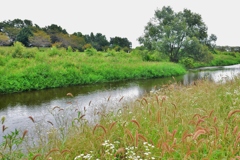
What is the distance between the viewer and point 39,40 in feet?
153

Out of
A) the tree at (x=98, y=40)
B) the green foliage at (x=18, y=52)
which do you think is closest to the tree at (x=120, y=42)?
the tree at (x=98, y=40)

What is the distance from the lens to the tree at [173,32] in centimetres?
3344

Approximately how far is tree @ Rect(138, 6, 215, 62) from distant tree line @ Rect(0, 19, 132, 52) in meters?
17.3

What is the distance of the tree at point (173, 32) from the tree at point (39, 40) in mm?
21217

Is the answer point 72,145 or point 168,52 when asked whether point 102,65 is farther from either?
point 72,145

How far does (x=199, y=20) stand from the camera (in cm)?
4022

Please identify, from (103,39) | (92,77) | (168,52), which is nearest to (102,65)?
(92,77)

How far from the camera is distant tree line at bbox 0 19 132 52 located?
145ft

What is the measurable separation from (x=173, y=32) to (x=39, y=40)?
1089 inches

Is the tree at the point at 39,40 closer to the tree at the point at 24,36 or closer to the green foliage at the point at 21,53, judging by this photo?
the tree at the point at 24,36

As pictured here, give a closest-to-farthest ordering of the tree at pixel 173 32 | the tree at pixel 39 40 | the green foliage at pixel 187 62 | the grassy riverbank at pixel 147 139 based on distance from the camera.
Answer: the grassy riverbank at pixel 147 139 → the tree at pixel 173 32 → the green foliage at pixel 187 62 → the tree at pixel 39 40

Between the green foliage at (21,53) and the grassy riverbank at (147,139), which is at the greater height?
the green foliage at (21,53)

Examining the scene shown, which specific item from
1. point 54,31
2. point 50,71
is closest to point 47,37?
point 54,31

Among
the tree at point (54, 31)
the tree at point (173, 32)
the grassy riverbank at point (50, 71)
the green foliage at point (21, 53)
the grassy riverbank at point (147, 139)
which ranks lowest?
the grassy riverbank at point (147, 139)
